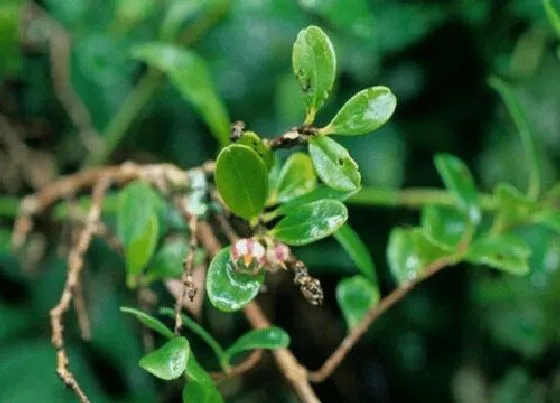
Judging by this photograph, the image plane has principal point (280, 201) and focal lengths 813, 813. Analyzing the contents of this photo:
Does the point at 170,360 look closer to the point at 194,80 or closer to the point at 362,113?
the point at 362,113

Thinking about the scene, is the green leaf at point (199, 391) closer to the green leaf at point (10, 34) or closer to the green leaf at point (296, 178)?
the green leaf at point (296, 178)

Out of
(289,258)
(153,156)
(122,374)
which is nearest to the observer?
(289,258)

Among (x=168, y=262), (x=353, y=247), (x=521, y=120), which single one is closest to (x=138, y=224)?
(x=168, y=262)

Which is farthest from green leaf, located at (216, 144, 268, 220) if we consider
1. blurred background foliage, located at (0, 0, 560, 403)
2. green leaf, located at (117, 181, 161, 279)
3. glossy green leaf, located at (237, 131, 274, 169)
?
blurred background foliage, located at (0, 0, 560, 403)

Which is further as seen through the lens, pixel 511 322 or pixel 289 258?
pixel 511 322

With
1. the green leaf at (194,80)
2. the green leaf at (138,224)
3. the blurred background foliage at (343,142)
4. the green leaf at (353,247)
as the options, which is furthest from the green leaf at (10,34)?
the green leaf at (353,247)

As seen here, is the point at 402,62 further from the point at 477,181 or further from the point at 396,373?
the point at 396,373

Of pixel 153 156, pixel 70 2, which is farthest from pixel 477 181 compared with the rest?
pixel 70 2
